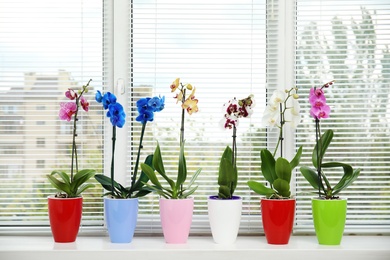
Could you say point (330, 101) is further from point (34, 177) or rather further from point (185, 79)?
point (34, 177)

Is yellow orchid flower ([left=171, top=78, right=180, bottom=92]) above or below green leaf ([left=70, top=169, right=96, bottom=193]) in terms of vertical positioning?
above

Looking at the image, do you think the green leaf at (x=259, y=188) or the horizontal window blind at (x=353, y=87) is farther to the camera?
the horizontal window blind at (x=353, y=87)

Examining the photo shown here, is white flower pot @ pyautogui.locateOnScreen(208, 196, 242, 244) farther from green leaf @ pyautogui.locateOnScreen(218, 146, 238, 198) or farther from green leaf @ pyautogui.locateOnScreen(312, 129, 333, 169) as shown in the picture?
green leaf @ pyautogui.locateOnScreen(312, 129, 333, 169)

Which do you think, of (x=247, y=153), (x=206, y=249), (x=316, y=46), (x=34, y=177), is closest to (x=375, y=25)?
(x=316, y=46)

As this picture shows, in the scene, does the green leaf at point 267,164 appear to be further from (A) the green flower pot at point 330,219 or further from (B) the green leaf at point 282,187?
(A) the green flower pot at point 330,219

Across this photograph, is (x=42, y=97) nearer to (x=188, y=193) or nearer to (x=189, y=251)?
(x=188, y=193)

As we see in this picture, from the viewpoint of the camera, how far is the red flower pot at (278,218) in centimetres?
240

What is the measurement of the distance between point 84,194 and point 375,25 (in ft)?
5.44

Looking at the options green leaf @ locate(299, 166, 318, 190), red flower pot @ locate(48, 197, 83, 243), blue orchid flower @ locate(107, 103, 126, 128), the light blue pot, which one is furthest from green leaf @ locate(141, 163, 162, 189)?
green leaf @ locate(299, 166, 318, 190)

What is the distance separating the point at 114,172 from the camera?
2.64 m

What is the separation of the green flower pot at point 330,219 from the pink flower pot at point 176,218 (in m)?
0.57

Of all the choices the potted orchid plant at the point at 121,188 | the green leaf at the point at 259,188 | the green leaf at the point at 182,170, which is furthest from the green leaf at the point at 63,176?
the green leaf at the point at 259,188

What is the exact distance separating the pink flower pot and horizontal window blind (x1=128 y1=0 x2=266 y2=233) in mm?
220

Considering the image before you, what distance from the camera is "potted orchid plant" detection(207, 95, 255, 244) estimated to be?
2.41 meters
